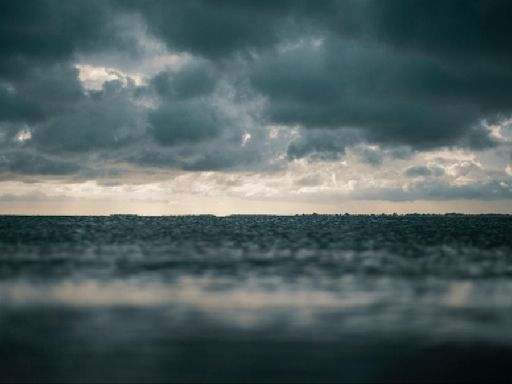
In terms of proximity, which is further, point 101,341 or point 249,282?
point 249,282

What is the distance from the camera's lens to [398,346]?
13.0m

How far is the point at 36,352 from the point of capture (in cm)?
1220

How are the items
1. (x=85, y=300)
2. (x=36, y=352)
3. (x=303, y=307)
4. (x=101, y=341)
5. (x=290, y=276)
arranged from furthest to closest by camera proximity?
(x=290, y=276) → (x=85, y=300) → (x=303, y=307) → (x=101, y=341) → (x=36, y=352)

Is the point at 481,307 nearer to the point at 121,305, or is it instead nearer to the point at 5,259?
the point at 121,305

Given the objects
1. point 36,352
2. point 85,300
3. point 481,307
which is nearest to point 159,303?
point 85,300

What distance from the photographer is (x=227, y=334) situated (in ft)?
46.6

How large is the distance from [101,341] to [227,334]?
372cm

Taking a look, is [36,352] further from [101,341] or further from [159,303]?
[159,303]

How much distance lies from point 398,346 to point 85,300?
13734 millimetres

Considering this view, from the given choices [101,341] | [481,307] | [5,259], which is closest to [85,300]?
[101,341]

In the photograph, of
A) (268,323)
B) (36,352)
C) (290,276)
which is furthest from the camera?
(290,276)

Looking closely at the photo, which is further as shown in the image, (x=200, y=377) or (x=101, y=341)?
(x=101, y=341)

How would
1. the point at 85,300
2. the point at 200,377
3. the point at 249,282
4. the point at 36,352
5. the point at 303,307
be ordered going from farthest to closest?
the point at 249,282
the point at 85,300
the point at 303,307
the point at 36,352
the point at 200,377

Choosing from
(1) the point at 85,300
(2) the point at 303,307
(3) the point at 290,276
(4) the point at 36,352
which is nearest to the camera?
(4) the point at 36,352
